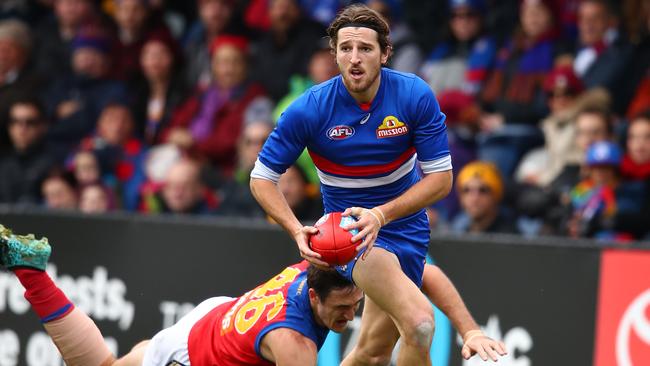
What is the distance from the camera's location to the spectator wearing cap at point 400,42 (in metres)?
13.2

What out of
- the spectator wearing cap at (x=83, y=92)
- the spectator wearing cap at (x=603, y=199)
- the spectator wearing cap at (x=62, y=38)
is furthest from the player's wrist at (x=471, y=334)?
the spectator wearing cap at (x=62, y=38)

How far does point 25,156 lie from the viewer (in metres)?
14.5

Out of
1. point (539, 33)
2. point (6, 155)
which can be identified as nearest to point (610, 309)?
point (539, 33)

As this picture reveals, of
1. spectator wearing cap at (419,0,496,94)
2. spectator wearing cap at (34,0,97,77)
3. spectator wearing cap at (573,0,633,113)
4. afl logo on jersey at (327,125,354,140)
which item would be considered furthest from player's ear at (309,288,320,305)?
spectator wearing cap at (34,0,97,77)

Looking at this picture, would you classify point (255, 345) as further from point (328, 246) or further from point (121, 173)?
point (121, 173)

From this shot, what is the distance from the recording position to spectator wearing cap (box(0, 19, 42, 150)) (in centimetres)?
1560

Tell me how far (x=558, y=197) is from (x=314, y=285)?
3882 millimetres

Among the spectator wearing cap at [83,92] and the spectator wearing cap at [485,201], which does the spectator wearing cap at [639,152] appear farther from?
the spectator wearing cap at [83,92]

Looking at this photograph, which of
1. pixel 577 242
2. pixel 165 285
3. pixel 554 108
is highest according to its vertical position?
pixel 554 108

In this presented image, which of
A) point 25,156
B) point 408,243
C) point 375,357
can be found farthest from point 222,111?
point 408,243

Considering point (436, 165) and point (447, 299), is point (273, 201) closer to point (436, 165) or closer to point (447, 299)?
point (436, 165)

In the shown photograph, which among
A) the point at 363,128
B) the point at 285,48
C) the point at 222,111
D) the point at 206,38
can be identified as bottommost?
the point at 222,111

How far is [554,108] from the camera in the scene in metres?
12.0

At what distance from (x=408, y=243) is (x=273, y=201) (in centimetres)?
93
